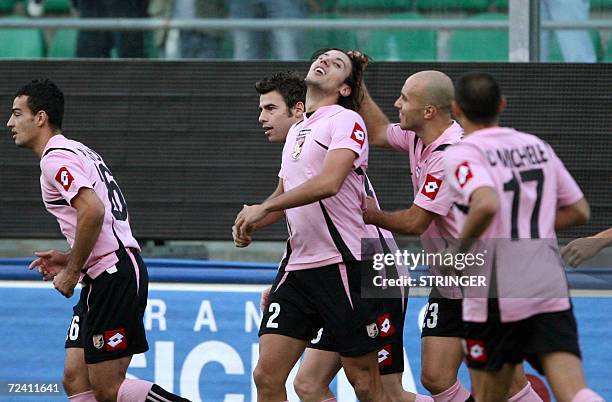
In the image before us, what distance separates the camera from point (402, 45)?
932 centimetres

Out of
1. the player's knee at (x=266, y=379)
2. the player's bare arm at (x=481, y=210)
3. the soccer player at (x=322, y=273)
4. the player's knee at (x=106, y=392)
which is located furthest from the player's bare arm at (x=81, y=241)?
the player's bare arm at (x=481, y=210)

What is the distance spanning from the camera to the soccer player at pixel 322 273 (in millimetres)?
6547

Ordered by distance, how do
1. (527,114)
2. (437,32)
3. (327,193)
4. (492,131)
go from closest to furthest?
1. (492,131)
2. (327,193)
3. (527,114)
4. (437,32)

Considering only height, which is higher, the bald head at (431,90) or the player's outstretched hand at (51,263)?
the bald head at (431,90)

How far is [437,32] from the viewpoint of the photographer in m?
9.23

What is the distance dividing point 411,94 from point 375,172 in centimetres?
164

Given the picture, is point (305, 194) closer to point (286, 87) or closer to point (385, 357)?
point (286, 87)

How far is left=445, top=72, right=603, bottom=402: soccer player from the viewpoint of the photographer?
17.6 feet

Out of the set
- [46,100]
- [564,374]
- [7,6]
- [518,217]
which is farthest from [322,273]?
[7,6]

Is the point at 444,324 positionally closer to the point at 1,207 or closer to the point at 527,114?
the point at 527,114

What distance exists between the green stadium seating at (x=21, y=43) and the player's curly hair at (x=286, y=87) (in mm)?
2909

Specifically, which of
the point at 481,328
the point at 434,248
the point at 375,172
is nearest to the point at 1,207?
the point at 375,172

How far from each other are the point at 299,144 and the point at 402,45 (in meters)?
2.89

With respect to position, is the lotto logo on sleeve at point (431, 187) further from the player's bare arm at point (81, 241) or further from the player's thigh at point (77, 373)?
the player's thigh at point (77, 373)
